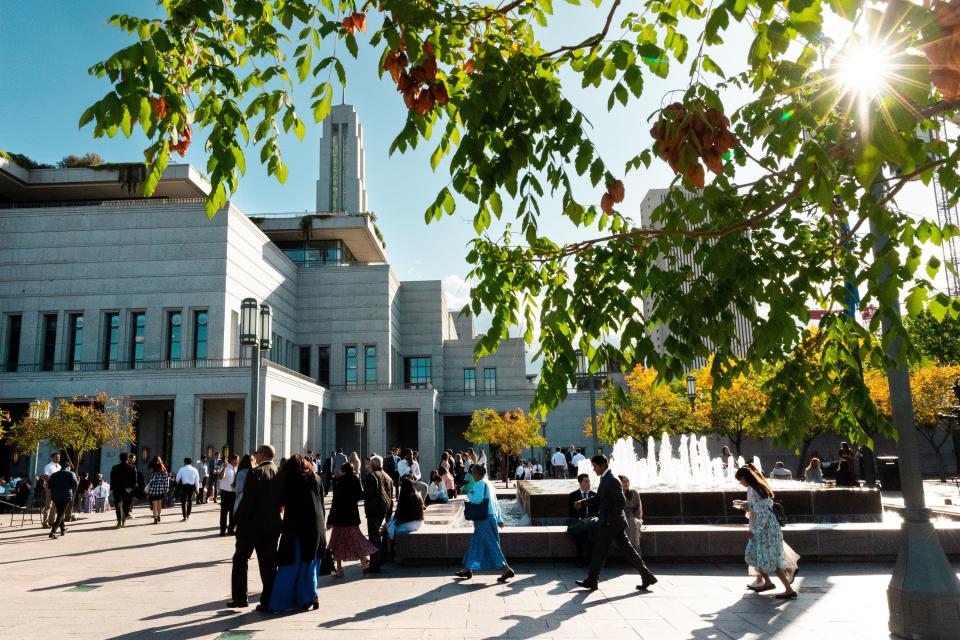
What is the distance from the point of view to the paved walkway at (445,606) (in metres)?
7.08

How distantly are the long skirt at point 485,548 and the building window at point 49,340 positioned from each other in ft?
125

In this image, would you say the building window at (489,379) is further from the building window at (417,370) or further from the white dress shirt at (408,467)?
the white dress shirt at (408,467)

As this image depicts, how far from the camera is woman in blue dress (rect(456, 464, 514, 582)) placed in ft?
32.7

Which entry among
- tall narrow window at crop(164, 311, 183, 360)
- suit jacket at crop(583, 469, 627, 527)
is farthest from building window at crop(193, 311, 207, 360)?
suit jacket at crop(583, 469, 627, 527)

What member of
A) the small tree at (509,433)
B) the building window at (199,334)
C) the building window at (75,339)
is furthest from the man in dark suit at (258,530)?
the small tree at (509,433)

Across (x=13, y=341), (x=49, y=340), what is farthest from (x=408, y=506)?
(x=13, y=341)

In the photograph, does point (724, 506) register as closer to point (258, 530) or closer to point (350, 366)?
point (258, 530)

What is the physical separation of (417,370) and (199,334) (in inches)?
1016

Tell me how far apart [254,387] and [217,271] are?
27.1 m

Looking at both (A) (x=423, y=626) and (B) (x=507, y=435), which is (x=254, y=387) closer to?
(A) (x=423, y=626)

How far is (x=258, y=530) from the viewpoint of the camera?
8.21 metres

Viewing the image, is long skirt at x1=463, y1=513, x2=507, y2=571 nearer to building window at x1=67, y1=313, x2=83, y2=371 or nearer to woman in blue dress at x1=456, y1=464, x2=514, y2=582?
woman in blue dress at x1=456, y1=464, x2=514, y2=582

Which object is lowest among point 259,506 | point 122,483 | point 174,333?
point 122,483

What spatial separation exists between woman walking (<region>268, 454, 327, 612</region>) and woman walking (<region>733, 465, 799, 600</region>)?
565cm
